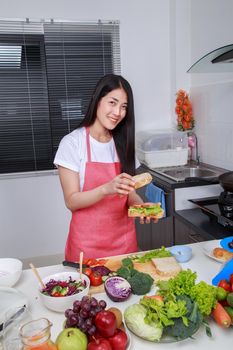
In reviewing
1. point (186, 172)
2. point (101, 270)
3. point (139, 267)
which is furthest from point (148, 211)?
point (186, 172)

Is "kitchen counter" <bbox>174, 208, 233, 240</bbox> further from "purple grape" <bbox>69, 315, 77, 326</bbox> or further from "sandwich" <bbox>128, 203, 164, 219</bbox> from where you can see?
"purple grape" <bbox>69, 315, 77, 326</bbox>

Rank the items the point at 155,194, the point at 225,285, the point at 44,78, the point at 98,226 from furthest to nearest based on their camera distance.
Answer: the point at 44,78 < the point at 155,194 < the point at 98,226 < the point at 225,285

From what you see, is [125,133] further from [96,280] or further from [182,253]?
[96,280]

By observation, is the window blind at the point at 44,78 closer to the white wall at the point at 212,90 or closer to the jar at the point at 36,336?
the white wall at the point at 212,90

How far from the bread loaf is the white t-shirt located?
657 mm

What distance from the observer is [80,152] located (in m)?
1.48

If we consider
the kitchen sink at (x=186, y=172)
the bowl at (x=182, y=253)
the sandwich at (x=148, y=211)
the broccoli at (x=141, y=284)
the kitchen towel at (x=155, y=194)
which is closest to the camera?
the broccoli at (x=141, y=284)

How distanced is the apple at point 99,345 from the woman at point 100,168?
70 centimetres

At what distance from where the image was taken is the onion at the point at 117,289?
0.95 meters

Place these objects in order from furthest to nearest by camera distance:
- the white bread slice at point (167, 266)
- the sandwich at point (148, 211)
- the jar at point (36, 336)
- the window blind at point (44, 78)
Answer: the window blind at point (44, 78), the sandwich at point (148, 211), the white bread slice at point (167, 266), the jar at point (36, 336)

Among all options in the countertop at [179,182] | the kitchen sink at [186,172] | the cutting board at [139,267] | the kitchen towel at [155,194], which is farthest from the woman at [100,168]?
the kitchen sink at [186,172]

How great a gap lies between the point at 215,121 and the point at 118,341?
83.4 inches

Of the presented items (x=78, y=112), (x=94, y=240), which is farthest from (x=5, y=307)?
(x=78, y=112)

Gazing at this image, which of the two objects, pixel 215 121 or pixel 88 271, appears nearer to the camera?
pixel 88 271
